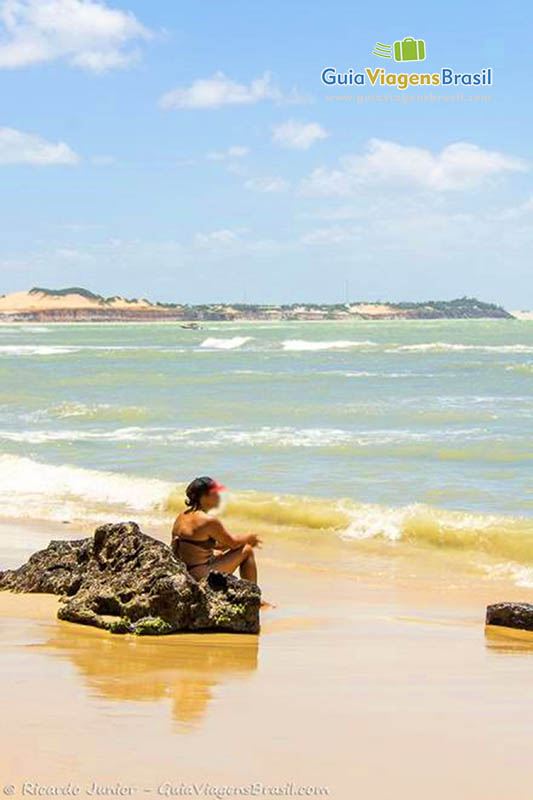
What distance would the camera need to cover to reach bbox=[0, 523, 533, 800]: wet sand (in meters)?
4.11

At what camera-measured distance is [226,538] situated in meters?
7.84

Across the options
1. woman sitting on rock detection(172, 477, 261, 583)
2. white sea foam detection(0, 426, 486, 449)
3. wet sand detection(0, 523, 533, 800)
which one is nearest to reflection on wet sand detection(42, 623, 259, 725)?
wet sand detection(0, 523, 533, 800)

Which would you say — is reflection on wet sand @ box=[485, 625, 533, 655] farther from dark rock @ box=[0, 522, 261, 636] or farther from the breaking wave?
the breaking wave

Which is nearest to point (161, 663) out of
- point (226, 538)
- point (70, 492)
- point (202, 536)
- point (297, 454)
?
point (202, 536)

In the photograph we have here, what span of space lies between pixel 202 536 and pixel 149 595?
40.3 inches

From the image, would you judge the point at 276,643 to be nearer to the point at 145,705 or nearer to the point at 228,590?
the point at 228,590

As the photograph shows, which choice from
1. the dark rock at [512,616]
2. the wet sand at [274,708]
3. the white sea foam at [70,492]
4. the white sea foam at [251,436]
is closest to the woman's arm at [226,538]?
the wet sand at [274,708]

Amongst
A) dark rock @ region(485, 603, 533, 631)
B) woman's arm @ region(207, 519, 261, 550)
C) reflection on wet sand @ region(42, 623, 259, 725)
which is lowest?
dark rock @ region(485, 603, 533, 631)

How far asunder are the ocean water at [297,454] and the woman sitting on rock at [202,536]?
3.57 m

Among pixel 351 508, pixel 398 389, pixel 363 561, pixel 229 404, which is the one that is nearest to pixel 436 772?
pixel 363 561

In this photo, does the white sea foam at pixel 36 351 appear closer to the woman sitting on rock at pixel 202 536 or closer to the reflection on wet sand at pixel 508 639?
the woman sitting on rock at pixel 202 536

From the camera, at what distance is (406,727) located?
4.73 metres

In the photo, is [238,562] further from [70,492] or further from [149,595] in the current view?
[70,492]

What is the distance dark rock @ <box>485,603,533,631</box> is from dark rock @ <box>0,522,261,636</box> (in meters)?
1.44
